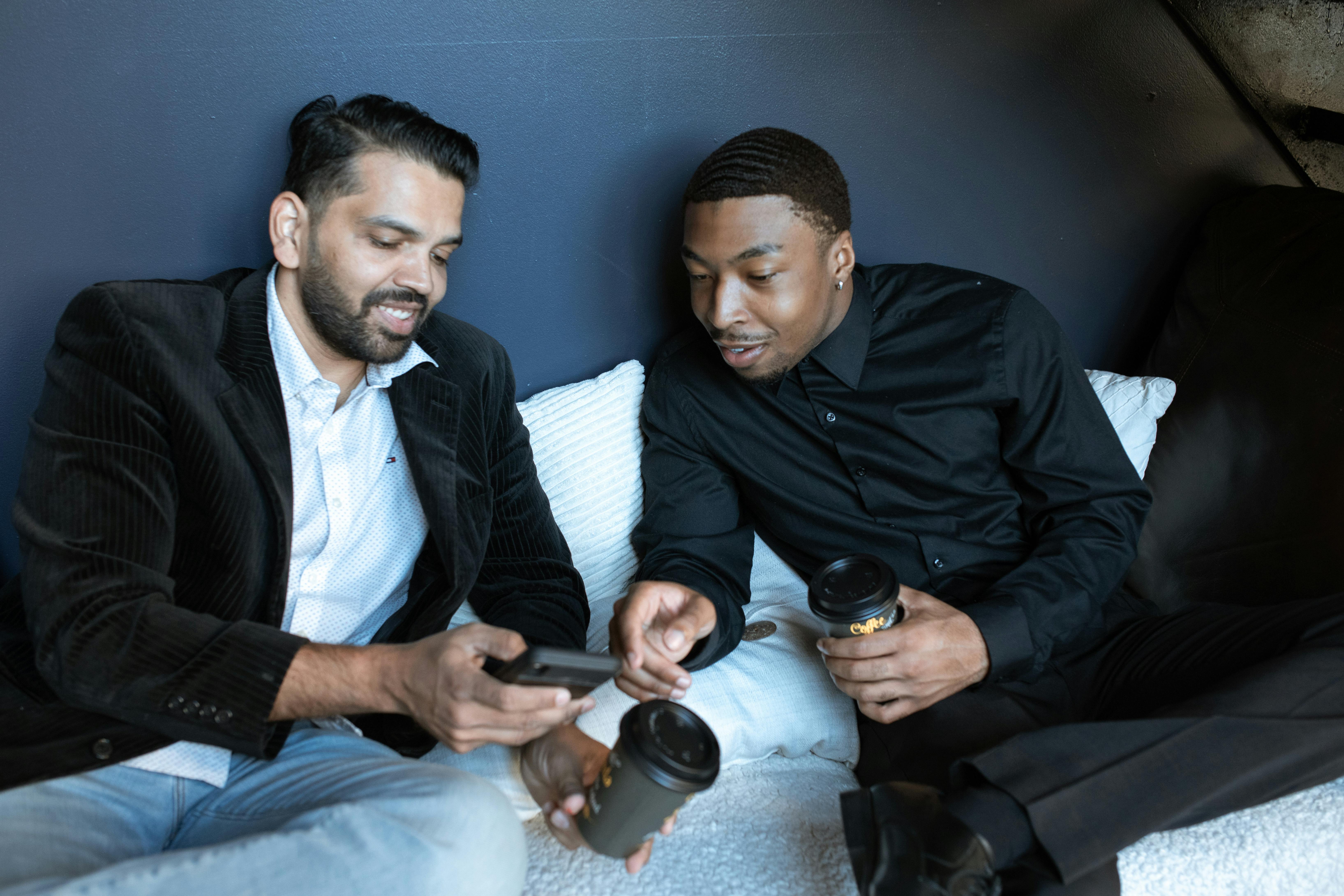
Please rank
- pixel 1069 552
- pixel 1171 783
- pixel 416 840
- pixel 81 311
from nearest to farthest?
1. pixel 416 840
2. pixel 1171 783
3. pixel 81 311
4. pixel 1069 552

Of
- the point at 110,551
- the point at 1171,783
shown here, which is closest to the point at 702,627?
the point at 1171,783

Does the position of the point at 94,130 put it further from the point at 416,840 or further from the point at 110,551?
the point at 416,840

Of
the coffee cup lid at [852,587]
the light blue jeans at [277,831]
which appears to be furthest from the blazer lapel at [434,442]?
the coffee cup lid at [852,587]

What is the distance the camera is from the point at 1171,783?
1.31m

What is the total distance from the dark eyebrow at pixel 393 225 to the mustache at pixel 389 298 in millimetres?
88

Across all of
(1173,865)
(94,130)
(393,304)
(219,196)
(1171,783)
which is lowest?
(1173,865)

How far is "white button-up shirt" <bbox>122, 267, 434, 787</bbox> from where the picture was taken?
1.58 metres

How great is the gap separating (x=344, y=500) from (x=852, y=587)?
830mm

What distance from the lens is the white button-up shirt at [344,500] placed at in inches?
62.1

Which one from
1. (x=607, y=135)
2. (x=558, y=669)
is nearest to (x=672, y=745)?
(x=558, y=669)

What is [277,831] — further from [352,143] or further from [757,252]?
[757,252]

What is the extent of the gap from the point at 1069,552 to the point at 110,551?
5.19ft

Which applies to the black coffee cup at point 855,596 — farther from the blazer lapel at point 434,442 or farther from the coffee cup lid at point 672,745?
the blazer lapel at point 434,442

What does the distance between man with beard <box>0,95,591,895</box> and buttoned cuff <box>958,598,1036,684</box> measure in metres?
0.70
